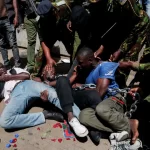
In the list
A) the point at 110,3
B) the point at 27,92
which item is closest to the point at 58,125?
the point at 27,92

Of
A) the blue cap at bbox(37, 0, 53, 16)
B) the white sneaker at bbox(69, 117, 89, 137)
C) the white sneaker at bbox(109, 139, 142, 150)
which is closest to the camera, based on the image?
the white sneaker at bbox(109, 139, 142, 150)

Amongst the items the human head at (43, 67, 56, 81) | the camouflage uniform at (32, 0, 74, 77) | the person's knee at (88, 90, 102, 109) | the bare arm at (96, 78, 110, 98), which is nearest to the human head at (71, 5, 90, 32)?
the camouflage uniform at (32, 0, 74, 77)

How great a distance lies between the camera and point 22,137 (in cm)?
399

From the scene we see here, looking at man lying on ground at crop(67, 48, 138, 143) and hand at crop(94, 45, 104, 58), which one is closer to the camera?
man lying on ground at crop(67, 48, 138, 143)

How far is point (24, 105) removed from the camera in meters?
4.24

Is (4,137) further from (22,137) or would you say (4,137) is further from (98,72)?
(98,72)

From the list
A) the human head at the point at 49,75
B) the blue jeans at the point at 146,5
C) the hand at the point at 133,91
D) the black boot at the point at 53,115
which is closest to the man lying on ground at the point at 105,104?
the hand at the point at 133,91

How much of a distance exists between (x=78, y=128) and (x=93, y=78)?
0.74m

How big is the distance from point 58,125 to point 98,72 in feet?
2.91

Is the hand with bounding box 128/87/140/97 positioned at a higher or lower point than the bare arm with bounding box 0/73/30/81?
higher

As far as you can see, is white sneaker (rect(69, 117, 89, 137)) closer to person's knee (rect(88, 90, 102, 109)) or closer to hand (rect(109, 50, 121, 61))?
person's knee (rect(88, 90, 102, 109))

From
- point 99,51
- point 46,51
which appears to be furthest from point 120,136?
point 46,51

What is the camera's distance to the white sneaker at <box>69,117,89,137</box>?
3.75 metres

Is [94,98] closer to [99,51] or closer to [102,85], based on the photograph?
[102,85]
